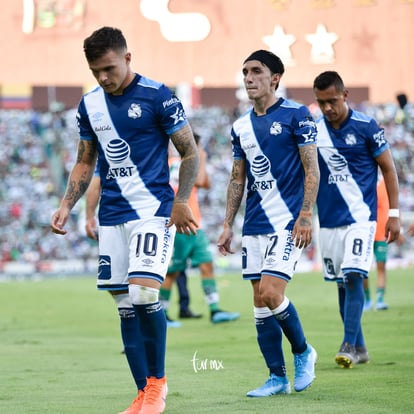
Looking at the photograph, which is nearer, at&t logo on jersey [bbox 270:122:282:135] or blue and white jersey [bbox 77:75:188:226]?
blue and white jersey [bbox 77:75:188:226]

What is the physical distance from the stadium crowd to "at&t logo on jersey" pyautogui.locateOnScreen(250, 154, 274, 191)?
83.2ft

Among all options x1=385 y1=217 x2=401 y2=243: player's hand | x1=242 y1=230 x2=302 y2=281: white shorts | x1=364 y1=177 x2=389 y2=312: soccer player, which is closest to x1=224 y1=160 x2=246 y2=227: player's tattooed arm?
x1=242 y1=230 x2=302 y2=281: white shorts

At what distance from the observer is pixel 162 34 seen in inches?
1024

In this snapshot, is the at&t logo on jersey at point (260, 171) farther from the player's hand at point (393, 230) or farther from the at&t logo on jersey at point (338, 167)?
the at&t logo on jersey at point (338, 167)

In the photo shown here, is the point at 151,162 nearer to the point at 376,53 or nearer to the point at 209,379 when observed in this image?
the point at 209,379

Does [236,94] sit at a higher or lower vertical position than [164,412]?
higher

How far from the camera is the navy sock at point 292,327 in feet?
22.9

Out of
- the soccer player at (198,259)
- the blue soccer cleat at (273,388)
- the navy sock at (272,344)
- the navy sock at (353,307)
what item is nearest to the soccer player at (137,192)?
the blue soccer cleat at (273,388)

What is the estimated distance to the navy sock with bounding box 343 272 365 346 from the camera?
842 centimetres

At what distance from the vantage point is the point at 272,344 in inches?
280

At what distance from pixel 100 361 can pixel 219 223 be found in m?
25.8

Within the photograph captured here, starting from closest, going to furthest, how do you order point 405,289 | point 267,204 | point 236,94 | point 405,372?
1. point 267,204
2. point 405,372
3. point 405,289
4. point 236,94

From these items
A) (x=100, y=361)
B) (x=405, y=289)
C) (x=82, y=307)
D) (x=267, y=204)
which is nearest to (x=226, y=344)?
(x=100, y=361)

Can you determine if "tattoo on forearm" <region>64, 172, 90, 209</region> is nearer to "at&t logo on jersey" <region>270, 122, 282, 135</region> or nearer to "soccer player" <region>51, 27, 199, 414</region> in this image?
"soccer player" <region>51, 27, 199, 414</region>
